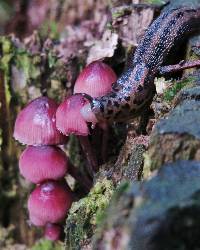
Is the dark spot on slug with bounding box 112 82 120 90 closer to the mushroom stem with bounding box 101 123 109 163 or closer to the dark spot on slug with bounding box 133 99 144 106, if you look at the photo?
the dark spot on slug with bounding box 133 99 144 106

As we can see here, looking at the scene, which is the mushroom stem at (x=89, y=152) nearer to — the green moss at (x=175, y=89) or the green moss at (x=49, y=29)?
the green moss at (x=175, y=89)

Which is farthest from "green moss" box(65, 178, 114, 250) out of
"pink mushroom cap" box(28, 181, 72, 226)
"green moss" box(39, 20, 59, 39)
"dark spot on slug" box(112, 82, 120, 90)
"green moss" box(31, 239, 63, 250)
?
"green moss" box(39, 20, 59, 39)

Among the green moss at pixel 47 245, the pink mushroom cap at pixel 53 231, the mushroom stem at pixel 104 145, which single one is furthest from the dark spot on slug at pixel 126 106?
the green moss at pixel 47 245

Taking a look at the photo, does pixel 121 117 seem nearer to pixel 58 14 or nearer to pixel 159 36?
pixel 159 36

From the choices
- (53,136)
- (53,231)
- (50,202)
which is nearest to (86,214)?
(50,202)

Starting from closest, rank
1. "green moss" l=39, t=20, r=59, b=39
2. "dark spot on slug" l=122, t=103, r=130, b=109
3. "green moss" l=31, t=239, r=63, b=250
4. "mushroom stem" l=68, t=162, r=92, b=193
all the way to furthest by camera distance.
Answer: "dark spot on slug" l=122, t=103, r=130, b=109 → "mushroom stem" l=68, t=162, r=92, b=193 → "green moss" l=31, t=239, r=63, b=250 → "green moss" l=39, t=20, r=59, b=39
